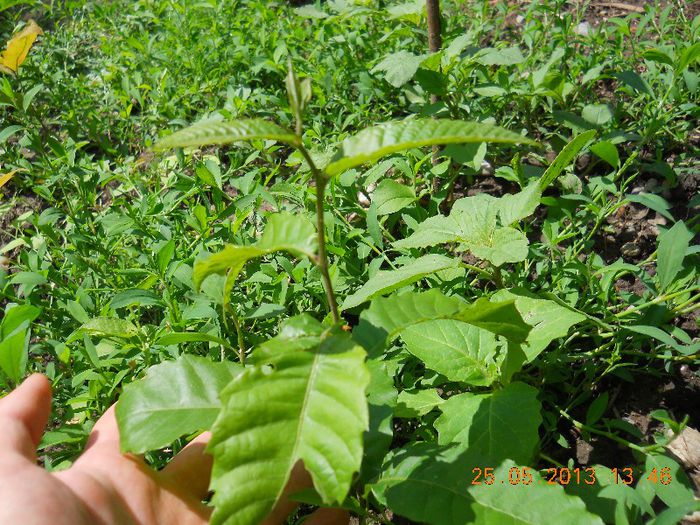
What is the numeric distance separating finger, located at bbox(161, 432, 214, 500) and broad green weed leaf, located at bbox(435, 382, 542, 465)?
649 millimetres

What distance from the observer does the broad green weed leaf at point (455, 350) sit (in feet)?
5.46

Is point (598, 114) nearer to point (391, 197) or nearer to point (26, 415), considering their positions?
point (391, 197)

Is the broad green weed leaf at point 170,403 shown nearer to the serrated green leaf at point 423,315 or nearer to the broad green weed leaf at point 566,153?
the serrated green leaf at point 423,315

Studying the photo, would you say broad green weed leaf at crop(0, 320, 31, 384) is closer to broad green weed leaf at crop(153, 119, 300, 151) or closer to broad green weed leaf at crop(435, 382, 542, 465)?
broad green weed leaf at crop(153, 119, 300, 151)

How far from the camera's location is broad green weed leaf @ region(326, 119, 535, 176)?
106cm

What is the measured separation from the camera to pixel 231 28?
12.6 feet

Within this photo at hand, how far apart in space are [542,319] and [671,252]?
20.3 inches

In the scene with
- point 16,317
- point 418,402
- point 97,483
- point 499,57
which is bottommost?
point 418,402

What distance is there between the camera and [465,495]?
1.31 meters

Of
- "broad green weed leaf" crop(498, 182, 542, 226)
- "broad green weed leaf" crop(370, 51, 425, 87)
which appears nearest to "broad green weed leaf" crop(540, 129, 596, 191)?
"broad green weed leaf" crop(498, 182, 542, 226)

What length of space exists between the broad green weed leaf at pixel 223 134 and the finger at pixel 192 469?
95 cm

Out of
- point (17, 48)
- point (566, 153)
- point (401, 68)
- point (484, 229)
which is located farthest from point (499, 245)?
point (17, 48)

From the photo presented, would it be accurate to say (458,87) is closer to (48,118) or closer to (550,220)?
(550,220)

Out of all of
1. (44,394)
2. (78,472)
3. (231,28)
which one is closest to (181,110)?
(231,28)
